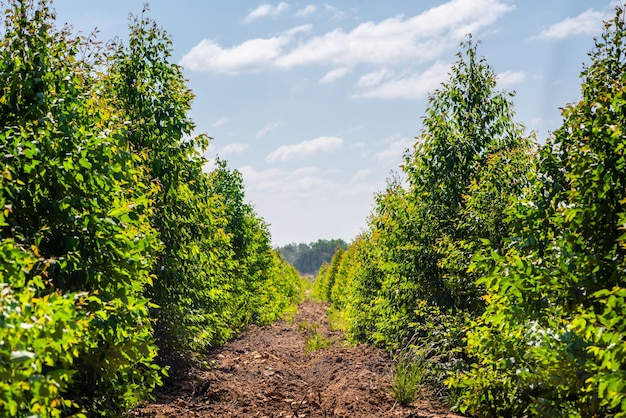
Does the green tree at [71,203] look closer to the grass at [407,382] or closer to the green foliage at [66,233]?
the green foliage at [66,233]

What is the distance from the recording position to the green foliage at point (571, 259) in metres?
5.61

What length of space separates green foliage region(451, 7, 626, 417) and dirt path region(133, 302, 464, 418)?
3.08 m

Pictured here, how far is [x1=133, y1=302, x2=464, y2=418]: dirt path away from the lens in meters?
9.88

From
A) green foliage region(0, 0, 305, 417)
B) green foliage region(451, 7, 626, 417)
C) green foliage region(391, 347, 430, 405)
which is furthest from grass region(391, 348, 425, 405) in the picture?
green foliage region(0, 0, 305, 417)

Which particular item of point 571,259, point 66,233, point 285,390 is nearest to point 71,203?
point 66,233

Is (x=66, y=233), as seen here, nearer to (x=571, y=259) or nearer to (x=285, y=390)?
(x=571, y=259)

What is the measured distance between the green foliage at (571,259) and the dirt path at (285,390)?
121 inches

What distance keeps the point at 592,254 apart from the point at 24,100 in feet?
21.5

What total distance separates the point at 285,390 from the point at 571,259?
25.2 feet

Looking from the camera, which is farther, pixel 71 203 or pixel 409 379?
pixel 409 379

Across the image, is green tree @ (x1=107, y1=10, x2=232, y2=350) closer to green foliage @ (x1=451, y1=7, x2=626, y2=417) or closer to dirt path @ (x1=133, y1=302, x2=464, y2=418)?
dirt path @ (x1=133, y1=302, x2=464, y2=418)

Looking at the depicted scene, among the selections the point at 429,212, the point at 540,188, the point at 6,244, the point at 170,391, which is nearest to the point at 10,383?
the point at 6,244

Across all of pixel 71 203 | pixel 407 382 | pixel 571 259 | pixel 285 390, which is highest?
pixel 71 203

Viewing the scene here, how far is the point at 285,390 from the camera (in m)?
11.9
